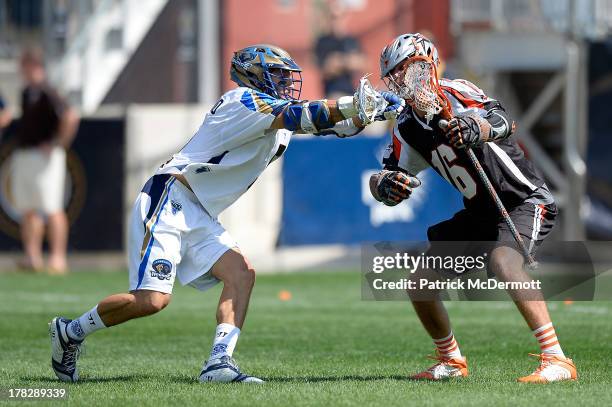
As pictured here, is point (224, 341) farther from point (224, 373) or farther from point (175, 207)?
point (175, 207)

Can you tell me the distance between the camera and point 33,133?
52.2 ft

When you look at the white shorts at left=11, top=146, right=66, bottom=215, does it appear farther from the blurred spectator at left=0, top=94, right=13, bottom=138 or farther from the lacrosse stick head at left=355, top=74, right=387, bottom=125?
the lacrosse stick head at left=355, top=74, right=387, bottom=125

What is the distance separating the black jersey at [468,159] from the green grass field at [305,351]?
1.01 metres

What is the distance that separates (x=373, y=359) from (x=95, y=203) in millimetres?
8317

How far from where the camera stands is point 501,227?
7402 mm

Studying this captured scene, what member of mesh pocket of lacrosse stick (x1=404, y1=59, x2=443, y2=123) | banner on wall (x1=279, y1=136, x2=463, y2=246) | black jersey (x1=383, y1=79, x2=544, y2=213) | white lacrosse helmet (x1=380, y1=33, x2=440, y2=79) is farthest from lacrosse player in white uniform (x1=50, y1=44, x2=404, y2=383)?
banner on wall (x1=279, y1=136, x2=463, y2=246)

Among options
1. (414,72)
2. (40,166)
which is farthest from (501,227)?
(40,166)

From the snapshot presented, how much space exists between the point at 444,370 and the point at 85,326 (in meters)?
2.01

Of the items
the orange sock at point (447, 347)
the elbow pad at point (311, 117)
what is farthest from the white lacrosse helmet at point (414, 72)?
the orange sock at point (447, 347)

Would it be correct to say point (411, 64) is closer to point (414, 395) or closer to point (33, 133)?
point (414, 395)

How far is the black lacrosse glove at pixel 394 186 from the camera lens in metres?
7.44

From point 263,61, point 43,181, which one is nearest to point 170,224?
point 263,61

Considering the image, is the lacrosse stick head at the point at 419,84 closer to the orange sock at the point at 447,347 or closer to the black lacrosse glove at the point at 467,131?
the black lacrosse glove at the point at 467,131

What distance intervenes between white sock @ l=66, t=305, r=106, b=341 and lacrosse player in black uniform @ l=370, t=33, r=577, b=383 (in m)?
1.69
